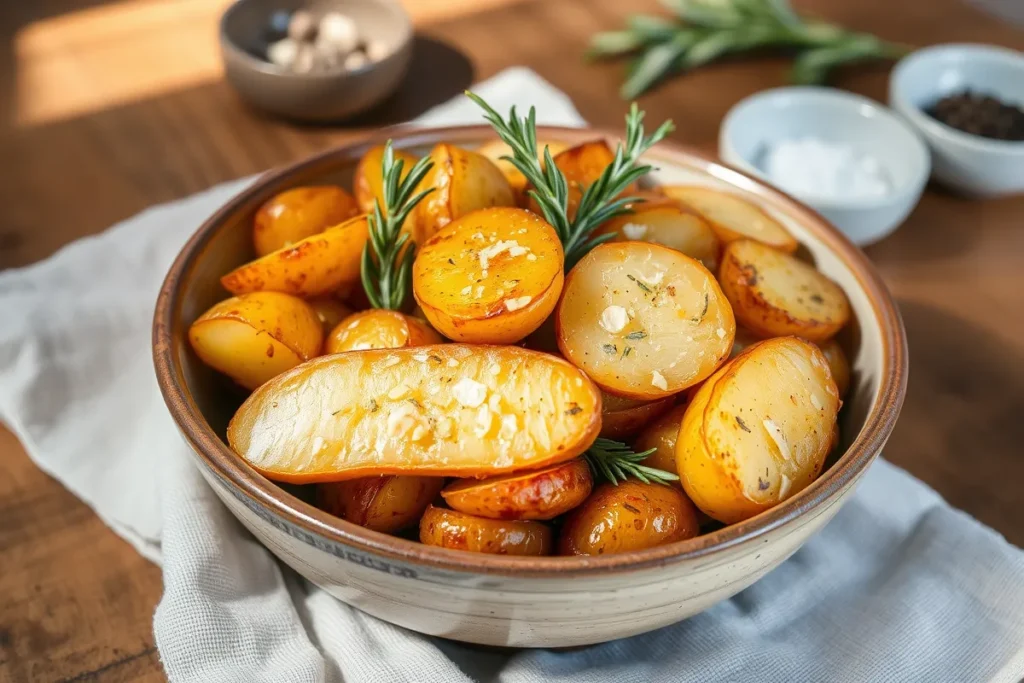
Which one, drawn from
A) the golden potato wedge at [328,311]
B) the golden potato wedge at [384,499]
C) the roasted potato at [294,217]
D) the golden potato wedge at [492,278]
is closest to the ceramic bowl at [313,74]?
the roasted potato at [294,217]

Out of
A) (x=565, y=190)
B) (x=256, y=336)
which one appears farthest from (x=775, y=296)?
(x=256, y=336)

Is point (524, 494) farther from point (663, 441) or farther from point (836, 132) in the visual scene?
point (836, 132)

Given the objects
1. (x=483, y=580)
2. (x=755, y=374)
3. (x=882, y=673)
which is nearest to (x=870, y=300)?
(x=755, y=374)

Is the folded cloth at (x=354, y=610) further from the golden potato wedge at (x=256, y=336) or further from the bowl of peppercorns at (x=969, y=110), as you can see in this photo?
the bowl of peppercorns at (x=969, y=110)

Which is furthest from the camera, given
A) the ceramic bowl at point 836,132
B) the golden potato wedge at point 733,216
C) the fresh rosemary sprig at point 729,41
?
A: the fresh rosemary sprig at point 729,41

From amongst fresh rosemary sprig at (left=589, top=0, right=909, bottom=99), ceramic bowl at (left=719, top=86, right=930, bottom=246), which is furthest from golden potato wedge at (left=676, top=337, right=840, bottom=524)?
fresh rosemary sprig at (left=589, top=0, right=909, bottom=99)

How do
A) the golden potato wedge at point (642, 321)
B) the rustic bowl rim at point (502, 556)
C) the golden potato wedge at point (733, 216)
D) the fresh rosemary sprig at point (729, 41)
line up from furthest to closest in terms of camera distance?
the fresh rosemary sprig at point (729, 41), the golden potato wedge at point (733, 216), the golden potato wedge at point (642, 321), the rustic bowl rim at point (502, 556)

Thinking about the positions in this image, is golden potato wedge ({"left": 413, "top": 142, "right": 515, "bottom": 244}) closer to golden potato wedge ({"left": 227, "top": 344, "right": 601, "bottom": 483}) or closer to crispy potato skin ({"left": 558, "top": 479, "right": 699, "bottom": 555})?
golden potato wedge ({"left": 227, "top": 344, "right": 601, "bottom": 483})
